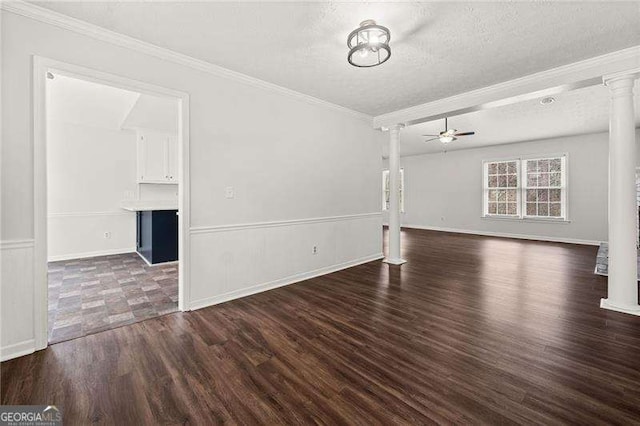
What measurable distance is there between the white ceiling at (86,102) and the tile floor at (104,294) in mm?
2551

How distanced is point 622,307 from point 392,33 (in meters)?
3.61

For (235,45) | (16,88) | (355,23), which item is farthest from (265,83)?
(16,88)

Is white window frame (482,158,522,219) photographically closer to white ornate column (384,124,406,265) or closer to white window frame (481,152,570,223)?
white window frame (481,152,570,223)

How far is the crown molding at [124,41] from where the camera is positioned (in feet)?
6.87

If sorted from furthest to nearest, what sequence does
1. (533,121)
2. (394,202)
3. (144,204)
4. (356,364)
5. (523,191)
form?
(523,191), (144,204), (533,121), (394,202), (356,364)

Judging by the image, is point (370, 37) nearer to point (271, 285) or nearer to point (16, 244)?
point (271, 285)

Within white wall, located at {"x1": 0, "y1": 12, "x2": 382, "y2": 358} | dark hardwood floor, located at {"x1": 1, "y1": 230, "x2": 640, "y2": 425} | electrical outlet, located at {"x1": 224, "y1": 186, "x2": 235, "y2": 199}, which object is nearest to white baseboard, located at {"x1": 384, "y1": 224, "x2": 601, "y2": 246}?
dark hardwood floor, located at {"x1": 1, "y1": 230, "x2": 640, "y2": 425}

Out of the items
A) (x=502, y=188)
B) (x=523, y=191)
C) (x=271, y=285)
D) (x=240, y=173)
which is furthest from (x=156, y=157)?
(x=523, y=191)

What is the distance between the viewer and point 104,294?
133 inches

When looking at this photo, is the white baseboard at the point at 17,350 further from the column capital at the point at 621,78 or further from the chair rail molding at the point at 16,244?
the column capital at the point at 621,78

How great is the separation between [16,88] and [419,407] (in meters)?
3.58

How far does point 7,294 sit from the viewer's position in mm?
2059

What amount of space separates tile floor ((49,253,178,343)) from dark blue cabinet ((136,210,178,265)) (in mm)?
172

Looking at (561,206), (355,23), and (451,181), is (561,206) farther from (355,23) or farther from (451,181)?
(355,23)
